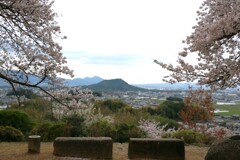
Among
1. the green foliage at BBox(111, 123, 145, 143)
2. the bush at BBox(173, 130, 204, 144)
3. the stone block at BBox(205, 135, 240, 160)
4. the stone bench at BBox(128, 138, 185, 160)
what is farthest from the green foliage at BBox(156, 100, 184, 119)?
the stone block at BBox(205, 135, 240, 160)

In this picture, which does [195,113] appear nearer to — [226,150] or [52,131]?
[52,131]

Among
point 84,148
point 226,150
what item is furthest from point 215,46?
point 84,148

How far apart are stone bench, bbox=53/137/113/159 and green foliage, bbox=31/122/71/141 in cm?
272

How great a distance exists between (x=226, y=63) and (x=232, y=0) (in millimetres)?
1558

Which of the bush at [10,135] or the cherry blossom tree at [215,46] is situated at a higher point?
the cherry blossom tree at [215,46]

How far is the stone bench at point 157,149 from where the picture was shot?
9734mm

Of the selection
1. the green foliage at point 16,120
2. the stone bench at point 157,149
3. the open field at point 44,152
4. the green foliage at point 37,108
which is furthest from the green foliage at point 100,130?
the green foliage at point 37,108

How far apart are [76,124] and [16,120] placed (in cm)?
257

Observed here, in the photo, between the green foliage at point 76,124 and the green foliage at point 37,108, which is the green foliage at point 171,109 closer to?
the green foliage at point 37,108

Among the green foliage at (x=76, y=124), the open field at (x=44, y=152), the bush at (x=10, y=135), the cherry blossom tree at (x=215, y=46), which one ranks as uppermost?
the cherry blossom tree at (x=215, y=46)

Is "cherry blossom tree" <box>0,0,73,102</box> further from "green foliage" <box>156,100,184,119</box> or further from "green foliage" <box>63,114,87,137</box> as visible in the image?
"green foliage" <box>156,100,184,119</box>

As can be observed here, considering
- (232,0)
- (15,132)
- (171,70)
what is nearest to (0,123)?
(15,132)

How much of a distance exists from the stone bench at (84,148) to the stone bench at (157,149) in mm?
701

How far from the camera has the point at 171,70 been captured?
26.1 feet
